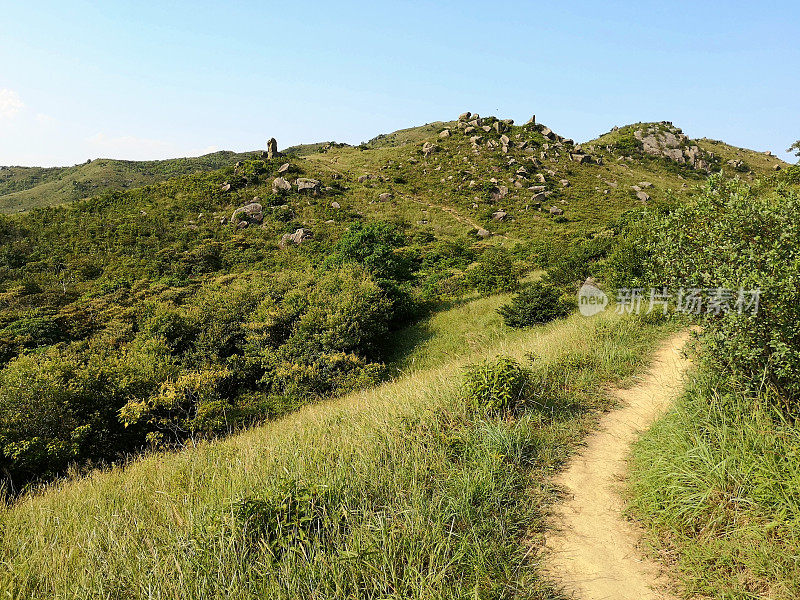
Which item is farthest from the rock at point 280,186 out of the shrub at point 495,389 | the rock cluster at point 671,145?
the rock cluster at point 671,145

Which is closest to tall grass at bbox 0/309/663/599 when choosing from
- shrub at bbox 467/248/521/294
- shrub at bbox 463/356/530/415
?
shrub at bbox 463/356/530/415

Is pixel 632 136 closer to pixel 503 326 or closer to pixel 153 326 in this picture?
pixel 503 326

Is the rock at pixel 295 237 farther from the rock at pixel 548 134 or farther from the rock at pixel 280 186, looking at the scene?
the rock at pixel 548 134

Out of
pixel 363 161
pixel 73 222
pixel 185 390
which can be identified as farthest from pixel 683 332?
pixel 363 161

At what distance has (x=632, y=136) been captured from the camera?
75.6 meters

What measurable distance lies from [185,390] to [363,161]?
62.1 meters

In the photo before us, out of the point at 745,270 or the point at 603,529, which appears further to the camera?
the point at 745,270

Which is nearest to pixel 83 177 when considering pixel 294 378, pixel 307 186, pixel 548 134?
pixel 307 186

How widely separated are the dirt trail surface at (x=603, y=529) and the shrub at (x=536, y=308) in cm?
1130

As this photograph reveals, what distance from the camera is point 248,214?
157ft

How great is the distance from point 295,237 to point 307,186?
13034 mm

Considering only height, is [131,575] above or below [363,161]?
below

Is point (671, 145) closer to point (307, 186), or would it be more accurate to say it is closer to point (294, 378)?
point (307, 186)

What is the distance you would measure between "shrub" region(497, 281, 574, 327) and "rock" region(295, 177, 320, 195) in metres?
40.8
